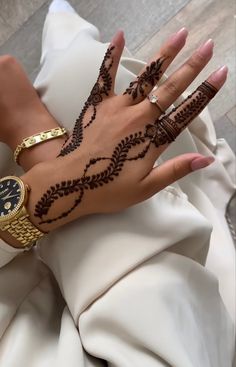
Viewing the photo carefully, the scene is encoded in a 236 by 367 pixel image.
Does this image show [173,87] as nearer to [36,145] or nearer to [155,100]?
[155,100]

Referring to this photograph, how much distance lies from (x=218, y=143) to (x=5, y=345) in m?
0.63

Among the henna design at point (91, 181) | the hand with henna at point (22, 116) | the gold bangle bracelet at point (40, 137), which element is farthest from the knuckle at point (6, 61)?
the henna design at point (91, 181)

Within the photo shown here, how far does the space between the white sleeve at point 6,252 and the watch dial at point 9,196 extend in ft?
0.13

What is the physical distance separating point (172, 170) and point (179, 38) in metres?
0.16

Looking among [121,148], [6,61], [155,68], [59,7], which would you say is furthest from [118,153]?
[59,7]

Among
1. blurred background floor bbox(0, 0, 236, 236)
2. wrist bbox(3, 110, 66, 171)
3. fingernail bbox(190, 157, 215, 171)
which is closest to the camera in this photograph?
fingernail bbox(190, 157, 215, 171)

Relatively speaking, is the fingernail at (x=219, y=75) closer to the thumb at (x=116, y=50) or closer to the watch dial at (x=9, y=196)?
the thumb at (x=116, y=50)

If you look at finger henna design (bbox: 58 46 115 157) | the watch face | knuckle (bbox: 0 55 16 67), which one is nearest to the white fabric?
knuckle (bbox: 0 55 16 67)

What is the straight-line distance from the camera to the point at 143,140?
2.01ft

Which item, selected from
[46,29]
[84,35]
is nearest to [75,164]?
[84,35]

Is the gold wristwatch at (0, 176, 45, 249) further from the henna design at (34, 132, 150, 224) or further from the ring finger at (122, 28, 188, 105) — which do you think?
the ring finger at (122, 28, 188, 105)

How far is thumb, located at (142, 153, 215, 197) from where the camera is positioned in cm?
57

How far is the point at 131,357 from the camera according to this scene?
56cm

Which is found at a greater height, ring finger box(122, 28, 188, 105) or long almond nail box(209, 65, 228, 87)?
ring finger box(122, 28, 188, 105)
